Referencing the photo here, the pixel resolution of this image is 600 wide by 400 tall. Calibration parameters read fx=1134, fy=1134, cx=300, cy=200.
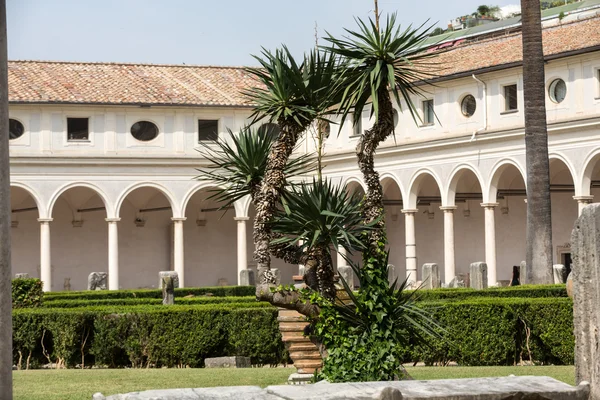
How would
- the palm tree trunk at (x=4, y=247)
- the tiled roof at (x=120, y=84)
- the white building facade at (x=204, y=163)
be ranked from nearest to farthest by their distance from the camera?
the palm tree trunk at (x=4, y=247) < the white building facade at (x=204, y=163) < the tiled roof at (x=120, y=84)

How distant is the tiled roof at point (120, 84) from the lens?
139 ft

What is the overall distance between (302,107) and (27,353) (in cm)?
806

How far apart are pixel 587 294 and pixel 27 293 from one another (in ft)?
55.2

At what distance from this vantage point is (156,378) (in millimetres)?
14492

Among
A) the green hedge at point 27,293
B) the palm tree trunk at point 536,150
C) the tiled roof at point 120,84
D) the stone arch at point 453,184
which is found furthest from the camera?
the tiled roof at point 120,84

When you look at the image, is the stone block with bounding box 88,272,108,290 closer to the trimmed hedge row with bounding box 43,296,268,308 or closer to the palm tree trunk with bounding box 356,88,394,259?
the trimmed hedge row with bounding box 43,296,268,308

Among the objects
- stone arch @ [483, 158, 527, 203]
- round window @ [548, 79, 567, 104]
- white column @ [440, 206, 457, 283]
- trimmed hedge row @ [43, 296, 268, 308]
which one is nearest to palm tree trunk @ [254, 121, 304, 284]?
trimmed hedge row @ [43, 296, 268, 308]

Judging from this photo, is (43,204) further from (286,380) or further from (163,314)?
(286,380)

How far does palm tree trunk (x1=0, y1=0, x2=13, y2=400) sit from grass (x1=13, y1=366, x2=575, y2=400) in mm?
4230

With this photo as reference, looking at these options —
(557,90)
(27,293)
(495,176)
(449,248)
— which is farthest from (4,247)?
(449,248)

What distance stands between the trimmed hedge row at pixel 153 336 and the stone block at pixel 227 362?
0.14 metres

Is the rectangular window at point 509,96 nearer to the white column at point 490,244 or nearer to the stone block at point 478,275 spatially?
the white column at point 490,244

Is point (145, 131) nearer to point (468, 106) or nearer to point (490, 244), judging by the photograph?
point (468, 106)

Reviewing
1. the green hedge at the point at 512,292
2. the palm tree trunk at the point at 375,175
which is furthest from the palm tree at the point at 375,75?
the green hedge at the point at 512,292
